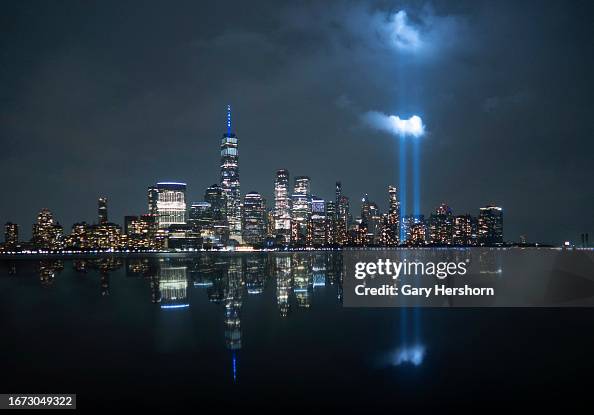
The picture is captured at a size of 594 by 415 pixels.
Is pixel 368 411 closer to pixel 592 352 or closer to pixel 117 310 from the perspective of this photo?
pixel 592 352

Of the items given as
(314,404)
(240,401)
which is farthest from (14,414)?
(314,404)

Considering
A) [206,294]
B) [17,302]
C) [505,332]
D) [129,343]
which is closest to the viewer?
[129,343]

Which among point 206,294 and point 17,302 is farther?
point 206,294

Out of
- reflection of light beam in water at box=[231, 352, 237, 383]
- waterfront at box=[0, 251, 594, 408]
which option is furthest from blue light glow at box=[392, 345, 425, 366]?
reflection of light beam in water at box=[231, 352, 237, 383]

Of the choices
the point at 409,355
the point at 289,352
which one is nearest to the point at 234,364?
the point at 289,352

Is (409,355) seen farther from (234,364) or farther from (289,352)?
(234,364)

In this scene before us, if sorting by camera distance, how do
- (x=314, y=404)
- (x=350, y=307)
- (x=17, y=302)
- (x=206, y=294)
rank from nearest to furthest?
1. (x=314, y=404)
2. (x=350, y=307)
3. (x=17, y=302)
4. (x=206, y=294)

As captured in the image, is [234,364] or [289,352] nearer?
[234,364]

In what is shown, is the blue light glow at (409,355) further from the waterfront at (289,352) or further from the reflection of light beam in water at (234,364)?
the reflection of light beam in water at (234,364)
